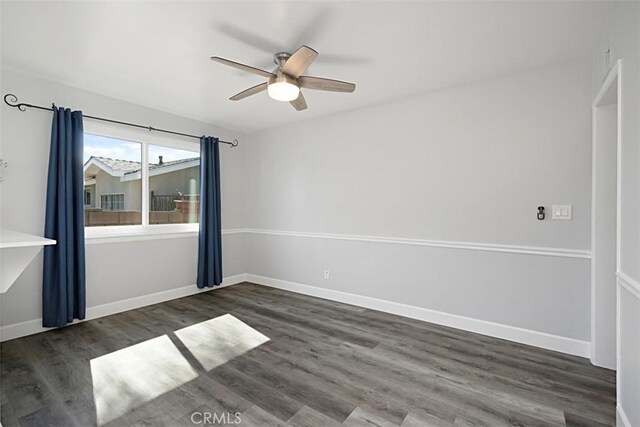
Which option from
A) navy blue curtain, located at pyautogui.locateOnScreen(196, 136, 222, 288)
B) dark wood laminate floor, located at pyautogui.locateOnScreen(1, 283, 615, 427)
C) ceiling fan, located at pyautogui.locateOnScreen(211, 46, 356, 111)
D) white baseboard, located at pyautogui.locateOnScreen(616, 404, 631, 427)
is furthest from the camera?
navy blue curtain, located at pyautogui.locateOnScreen(196, 136, 222, 288)

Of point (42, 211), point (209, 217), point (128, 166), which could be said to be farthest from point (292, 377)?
point (128, 166)

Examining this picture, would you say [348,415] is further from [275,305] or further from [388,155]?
[388,155]

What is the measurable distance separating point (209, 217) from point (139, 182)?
98cm

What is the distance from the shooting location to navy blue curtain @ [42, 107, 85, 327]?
3021 mm

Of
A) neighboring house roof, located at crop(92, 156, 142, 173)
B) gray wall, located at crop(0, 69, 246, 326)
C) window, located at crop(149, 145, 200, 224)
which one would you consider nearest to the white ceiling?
gray wall, located at crop(0, 69, 246, 326)

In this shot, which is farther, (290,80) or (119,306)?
(119,306)

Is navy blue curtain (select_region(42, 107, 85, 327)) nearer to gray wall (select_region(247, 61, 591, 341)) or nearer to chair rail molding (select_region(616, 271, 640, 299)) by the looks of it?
gray wall (select_region(247, 61, 591, 341))

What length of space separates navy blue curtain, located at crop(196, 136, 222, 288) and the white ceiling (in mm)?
1252

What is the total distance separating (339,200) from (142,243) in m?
2.56

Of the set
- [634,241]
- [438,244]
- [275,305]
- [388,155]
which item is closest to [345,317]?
[275,305]

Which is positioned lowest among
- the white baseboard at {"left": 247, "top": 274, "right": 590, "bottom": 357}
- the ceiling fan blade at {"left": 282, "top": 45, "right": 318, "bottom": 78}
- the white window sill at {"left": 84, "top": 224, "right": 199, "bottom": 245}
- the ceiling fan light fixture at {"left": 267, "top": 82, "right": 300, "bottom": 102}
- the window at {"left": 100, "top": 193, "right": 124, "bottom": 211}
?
the white baseboard at {"left": 247, "top": 274, "right": 590, "bottom": 357}

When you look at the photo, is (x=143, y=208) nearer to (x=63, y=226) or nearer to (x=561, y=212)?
(x=63, y=226)

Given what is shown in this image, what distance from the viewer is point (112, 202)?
12.1 feet

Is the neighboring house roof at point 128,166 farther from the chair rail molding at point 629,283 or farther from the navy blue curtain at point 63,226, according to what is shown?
the chair rail molding at point 629,283
